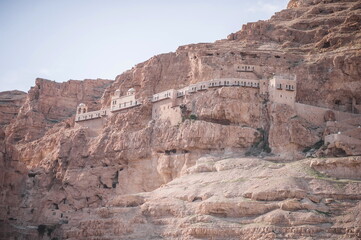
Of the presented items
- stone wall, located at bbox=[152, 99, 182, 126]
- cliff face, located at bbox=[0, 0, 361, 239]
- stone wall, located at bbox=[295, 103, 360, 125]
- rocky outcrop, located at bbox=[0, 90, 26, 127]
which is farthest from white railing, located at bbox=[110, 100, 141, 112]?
rocky outcrop, located at bbox=[0, 90, 26, 127]

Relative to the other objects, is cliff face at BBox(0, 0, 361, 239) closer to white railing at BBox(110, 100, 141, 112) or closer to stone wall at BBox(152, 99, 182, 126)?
stone wall at BBox(152, 99, 182, 126)

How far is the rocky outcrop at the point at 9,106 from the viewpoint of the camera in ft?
385

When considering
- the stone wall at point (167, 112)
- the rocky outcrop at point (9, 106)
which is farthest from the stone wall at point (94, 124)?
the rocky outcrop at point (9, 106)

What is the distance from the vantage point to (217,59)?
9088 centimetres

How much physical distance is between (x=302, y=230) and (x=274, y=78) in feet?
84.4

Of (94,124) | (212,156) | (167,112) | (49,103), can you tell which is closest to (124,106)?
(94,124)

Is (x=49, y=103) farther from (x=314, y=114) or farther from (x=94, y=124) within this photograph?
(x=314, y=114)

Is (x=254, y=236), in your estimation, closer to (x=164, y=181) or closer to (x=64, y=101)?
(x=164, y=181)

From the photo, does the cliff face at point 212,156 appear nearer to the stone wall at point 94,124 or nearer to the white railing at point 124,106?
the stone wall at point 94,124

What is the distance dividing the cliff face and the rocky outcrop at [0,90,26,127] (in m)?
7.08

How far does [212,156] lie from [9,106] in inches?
1963

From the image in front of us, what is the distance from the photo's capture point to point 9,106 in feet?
389

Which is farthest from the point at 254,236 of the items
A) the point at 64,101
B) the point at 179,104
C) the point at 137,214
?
the point at 64,101

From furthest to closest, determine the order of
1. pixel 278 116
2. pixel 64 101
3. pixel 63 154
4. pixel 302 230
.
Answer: pixel 64 101 → pixel 63 154 → pixel 278 116 → pixel 302 230
